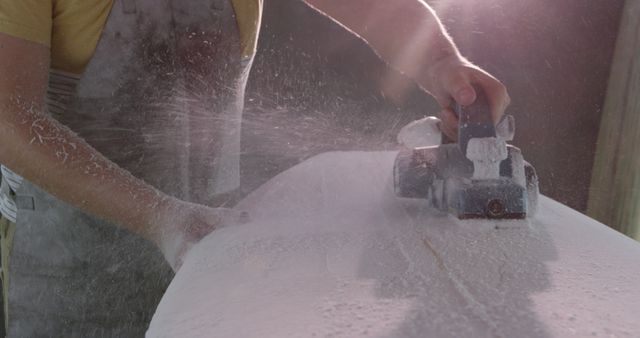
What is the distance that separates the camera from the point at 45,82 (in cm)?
136

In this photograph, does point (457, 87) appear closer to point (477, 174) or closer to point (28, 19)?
point (477, 174)

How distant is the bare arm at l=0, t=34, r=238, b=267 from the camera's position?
1.26m

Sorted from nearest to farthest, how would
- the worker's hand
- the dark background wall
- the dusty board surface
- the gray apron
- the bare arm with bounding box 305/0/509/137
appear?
the dusty board surface < the worker's hand < the bare arm with bounding box 305/0/509/137 < the gray apron < the dark background wall

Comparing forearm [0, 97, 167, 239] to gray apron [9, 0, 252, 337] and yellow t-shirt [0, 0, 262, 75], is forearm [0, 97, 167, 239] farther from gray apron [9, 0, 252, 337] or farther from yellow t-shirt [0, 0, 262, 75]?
gray apron [9, 0, 252, 337]

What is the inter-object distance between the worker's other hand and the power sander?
2 cm

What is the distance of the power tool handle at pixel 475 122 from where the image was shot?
4.47 ft

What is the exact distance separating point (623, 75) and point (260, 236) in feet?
9.04

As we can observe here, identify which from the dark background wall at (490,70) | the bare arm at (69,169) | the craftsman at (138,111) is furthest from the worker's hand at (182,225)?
the dark background wall at (490,70)

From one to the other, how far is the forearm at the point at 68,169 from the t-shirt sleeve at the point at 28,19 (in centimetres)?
16

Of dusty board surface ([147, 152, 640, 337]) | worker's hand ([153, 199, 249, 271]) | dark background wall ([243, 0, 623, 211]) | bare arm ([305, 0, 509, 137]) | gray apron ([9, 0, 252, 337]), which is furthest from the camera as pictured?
dark background wall ([243, 0, 623, 211])

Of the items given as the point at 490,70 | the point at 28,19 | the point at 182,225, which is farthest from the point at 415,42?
the point at 490,70

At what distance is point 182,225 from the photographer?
50.1 inches

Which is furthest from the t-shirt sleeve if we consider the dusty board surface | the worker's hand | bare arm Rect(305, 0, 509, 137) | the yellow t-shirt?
bare arm Rect(305, 0, 509, 137)

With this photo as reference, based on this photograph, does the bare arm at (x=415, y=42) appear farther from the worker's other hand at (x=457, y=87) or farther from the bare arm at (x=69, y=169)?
the bare arm at (x=69, y=169)
